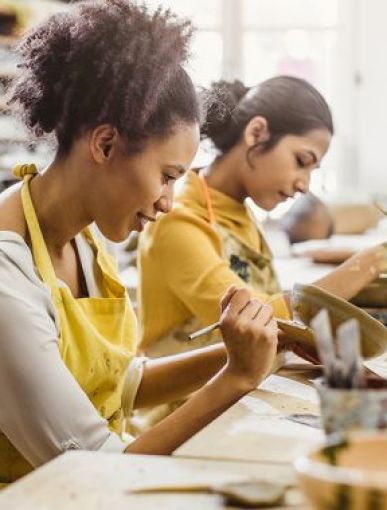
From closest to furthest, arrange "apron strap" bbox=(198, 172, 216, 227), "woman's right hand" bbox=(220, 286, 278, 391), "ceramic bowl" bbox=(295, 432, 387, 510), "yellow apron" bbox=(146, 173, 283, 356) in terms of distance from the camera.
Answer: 1. "ceramic bowl" bbox=(295, 432, 387, 510)
2. "woman's right hand" bbox=(220, 286, 278, 391)
3. "yellow apron" bbox=(146, 173, 283, 356)
4. "apron strap" bbox=(198, 172, 216, 227)

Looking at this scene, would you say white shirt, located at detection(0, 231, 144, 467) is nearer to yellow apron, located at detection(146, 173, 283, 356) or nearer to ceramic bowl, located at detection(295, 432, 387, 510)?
ceramic bowl, located at detection(295, 432, 387, 510)

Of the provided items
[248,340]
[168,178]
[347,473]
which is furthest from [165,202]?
[347,473]

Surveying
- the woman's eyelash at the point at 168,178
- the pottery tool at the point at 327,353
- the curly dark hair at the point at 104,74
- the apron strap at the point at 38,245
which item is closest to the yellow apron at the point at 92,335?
the apron strap at the point at 38,245

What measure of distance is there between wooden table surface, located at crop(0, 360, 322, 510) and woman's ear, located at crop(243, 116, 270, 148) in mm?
1175

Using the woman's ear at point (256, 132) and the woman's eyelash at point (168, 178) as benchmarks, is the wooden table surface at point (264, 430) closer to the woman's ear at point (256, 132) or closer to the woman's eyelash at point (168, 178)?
the woman's eyelash at point (168, 178)

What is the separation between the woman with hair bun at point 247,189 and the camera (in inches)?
90.1

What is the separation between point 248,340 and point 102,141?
40cm

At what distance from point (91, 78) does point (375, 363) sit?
70cm

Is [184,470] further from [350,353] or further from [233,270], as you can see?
[233,270]

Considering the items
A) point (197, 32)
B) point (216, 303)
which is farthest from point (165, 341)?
point (197, 32)

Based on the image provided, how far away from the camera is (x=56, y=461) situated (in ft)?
3.70

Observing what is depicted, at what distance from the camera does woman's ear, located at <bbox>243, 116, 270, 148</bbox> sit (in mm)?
2490

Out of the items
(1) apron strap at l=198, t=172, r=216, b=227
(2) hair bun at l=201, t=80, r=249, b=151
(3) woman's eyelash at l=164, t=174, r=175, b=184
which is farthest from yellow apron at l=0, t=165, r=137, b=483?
(1) apron strap at l=198, t=172, r=216, b=227

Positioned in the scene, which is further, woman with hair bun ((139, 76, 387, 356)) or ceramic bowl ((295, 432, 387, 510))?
woman with hair bun ((139, 76, 387, 356))
